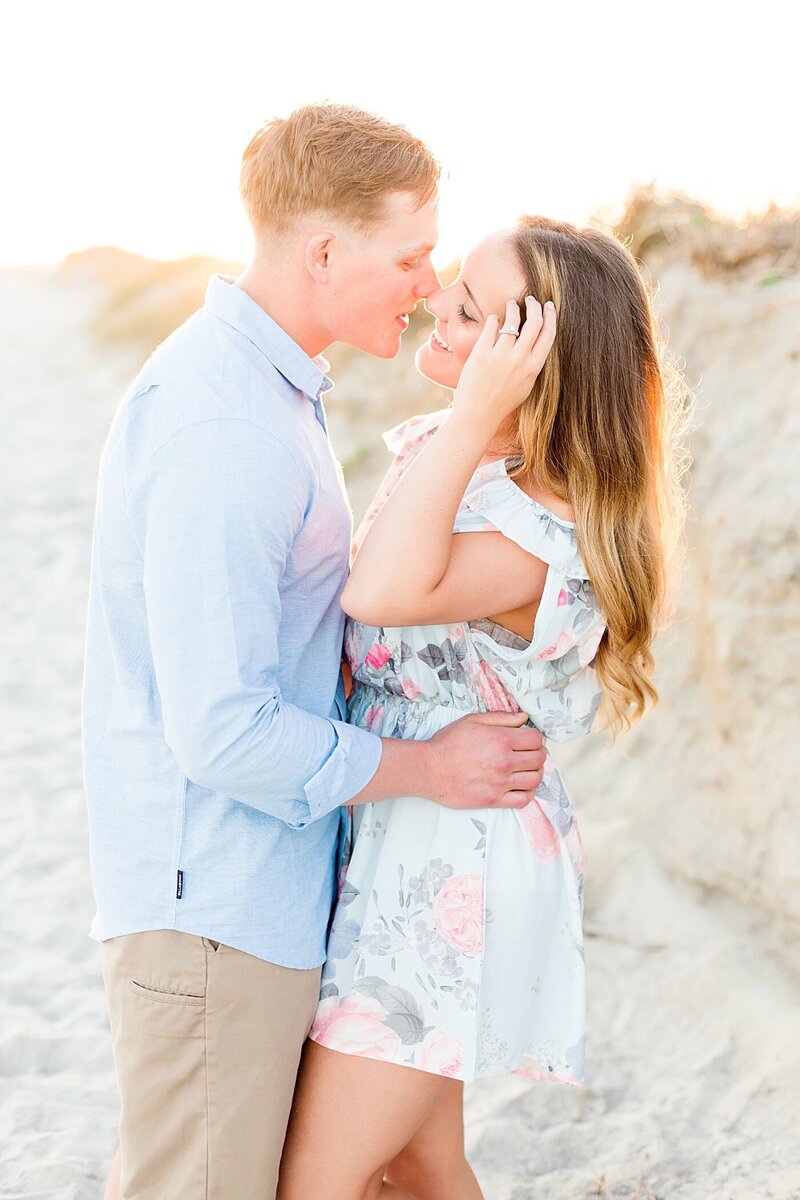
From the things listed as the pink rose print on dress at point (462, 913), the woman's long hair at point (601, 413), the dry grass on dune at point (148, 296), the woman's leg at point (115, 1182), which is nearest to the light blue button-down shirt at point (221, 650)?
the pink rose print on dress at point (462, 913)

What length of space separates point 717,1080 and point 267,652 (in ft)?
9.05

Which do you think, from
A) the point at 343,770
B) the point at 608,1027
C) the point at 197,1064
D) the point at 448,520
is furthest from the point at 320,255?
the point at 608,1027

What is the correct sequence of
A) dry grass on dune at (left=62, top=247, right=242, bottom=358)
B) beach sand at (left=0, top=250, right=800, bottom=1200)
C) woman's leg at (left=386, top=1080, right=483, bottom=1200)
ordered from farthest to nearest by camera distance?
1. dry grass on dune at (left=62, top=247, right=242, bottom=358)
2. beach sand at (left=0, top=250, right=800, bottom=1200)
3. woman's leg at (left=386, top=1080, right=483, bottom=1200)

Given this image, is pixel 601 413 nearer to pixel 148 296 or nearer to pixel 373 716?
pixel 373 716

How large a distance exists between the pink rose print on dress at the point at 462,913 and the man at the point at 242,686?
6.3 inches

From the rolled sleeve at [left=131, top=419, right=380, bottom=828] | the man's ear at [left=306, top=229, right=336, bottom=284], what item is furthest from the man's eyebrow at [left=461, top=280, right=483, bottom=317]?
the rolled sleeve at [left=131, top=419, right=380, bottom=828]

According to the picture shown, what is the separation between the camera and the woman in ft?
6.88

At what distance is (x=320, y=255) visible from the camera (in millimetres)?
2096

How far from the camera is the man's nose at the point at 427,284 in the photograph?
2209 millimetres

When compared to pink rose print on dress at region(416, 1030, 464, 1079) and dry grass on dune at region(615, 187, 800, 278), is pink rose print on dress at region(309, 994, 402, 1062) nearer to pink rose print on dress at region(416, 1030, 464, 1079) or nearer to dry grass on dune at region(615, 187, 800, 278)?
pink rose print on dress at region(416, 1030, 464, 1079)

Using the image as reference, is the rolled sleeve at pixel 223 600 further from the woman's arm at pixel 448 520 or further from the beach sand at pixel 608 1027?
the beach sand at pixel 608 1027

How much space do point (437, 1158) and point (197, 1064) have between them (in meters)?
0.80

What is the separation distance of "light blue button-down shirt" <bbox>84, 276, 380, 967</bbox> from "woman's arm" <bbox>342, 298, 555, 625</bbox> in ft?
0.35

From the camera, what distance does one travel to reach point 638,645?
92.0 inches
